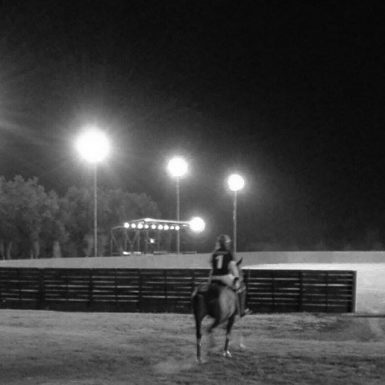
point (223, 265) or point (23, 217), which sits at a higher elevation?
point (23, 217)

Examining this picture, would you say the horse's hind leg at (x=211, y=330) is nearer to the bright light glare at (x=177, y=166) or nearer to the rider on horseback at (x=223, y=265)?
the rider on horseback at (x=223, y=265)

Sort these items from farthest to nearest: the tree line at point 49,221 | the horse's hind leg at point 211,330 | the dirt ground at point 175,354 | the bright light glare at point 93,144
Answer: the tree line at point 49,221, the bright light glare at point 93,144, the horse's hind leg at point 211,330, the dirt ground at point 175,354

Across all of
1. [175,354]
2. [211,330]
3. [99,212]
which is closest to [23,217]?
[99,212]

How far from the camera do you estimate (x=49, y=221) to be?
227 ft

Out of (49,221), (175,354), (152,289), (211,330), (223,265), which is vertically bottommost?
(175,354)

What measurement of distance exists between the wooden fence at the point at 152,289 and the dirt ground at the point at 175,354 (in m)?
2.03

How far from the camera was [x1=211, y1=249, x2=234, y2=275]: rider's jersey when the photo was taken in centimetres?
1222

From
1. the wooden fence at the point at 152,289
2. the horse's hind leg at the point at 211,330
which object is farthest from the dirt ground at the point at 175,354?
the wooden fence at the point at 152,289

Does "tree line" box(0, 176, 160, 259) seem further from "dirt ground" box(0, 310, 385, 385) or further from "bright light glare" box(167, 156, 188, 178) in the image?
"dirt ground" box(0, 310, 385, 385)

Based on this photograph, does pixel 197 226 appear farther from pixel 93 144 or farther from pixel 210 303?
pixel 210 303

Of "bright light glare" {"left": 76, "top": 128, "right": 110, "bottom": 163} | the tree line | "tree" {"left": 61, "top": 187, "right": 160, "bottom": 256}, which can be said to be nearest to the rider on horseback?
"bright light glare" {"left": 76, "top": 128, "right": 110, "bottom": 163}

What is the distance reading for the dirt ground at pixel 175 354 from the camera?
10.9m

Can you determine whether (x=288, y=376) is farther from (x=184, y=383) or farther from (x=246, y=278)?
(x=246, y=278)

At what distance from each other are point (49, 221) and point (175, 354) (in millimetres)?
57355
